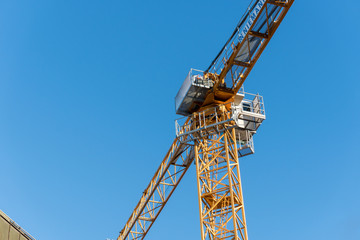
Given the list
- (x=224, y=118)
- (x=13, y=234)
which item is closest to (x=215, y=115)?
(x=224, y=118)

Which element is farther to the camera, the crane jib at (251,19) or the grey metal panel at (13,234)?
the crane jib at (251,19)

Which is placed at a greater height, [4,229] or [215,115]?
[215,115]

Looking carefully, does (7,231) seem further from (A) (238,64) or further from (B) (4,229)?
(A) (238,64)

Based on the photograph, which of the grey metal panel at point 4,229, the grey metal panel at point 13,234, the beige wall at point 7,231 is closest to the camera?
the grey metal panel at point 4,229

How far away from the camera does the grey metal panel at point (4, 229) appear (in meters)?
24.2

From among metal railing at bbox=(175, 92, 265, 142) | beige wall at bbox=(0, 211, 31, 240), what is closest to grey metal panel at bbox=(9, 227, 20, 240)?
beige wall at bbox=(0, 211, 31, 240)

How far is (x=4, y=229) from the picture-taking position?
80.5 ft

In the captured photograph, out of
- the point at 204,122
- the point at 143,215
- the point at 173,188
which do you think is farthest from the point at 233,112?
the point at 143,215

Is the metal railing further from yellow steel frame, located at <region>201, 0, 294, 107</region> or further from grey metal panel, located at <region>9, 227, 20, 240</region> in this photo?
grey metal panel, located at <region>9, 227, 20, 240</region>

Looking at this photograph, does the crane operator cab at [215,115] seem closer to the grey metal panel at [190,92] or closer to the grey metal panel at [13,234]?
the grey metal panel at [190,92]

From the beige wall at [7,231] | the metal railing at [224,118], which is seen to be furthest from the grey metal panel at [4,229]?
the metal railing at [224,118]

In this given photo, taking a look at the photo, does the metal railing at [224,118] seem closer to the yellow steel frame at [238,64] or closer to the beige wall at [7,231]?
the yellow steel frame at [238,64]

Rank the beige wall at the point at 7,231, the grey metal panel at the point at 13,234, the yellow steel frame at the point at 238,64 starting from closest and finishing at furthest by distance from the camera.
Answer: the beige wall at the point at 7,231, the grey metal panel at the point at 13,234, the yellow steel frame at the point at 238,64

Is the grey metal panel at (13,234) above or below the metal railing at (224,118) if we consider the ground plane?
below
